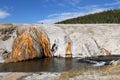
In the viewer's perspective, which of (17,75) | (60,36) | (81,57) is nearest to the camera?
(17,75)

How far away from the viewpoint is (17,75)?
2869cm

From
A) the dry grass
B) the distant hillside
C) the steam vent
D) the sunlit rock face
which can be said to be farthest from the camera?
the distant hillside

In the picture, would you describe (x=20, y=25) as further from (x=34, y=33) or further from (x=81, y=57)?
(x=81, y=57)

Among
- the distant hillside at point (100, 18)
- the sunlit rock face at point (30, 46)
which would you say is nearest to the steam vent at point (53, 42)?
the sunlit rock face at point (30, 46)

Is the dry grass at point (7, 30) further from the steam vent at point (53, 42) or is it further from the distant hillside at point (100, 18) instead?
the distant hillside at point (100, 18)

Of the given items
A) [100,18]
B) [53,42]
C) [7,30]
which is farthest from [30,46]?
[100,18]

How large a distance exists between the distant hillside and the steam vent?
6467 centimetres

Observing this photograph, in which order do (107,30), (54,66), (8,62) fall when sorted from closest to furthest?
(54,66), (8,62), (107,30)

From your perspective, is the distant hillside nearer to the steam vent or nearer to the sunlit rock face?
the steam vent

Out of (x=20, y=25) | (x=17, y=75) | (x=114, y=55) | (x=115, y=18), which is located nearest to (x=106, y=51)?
(x=114, y=55)

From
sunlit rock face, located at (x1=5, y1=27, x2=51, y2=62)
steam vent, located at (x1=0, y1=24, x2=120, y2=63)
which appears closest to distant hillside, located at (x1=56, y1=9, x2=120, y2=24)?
steam vent, located at (x1=0, y1=24, x2=120, y2=63)

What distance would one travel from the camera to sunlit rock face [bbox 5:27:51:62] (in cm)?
4788

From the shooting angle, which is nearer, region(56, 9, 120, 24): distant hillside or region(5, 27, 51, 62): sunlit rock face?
region(5, 27, 51, 62): sunlit rock face

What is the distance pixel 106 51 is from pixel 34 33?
45.3ft
